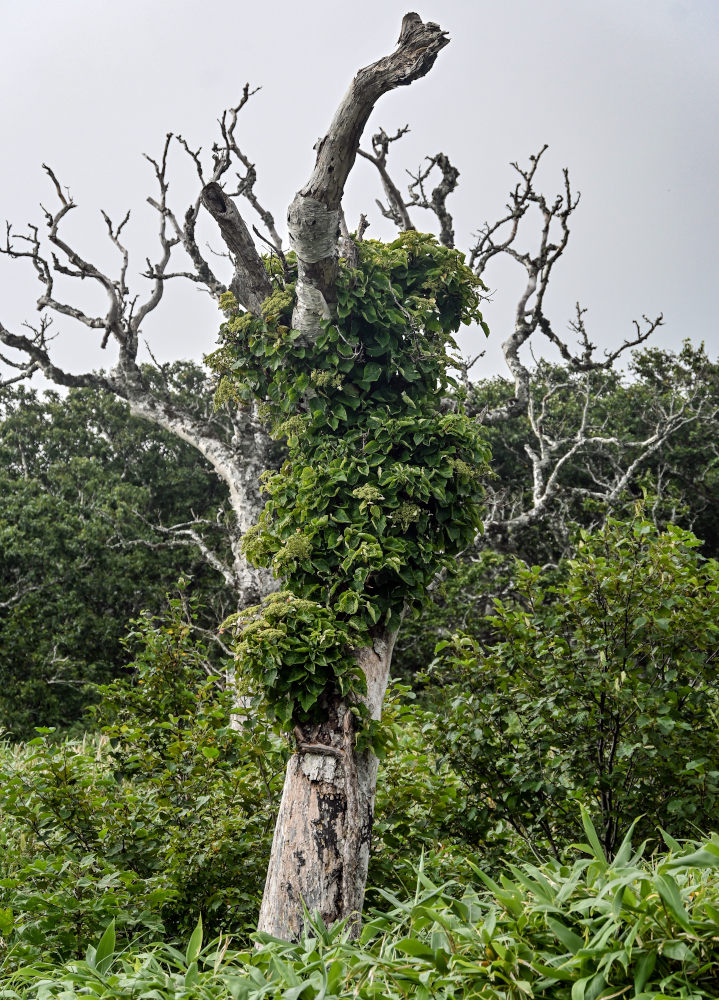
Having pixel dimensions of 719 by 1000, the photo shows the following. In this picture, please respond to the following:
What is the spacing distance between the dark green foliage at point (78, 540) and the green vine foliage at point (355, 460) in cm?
737

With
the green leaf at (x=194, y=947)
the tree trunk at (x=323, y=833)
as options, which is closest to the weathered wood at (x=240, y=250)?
the tree trunk at (x=323, y=833)

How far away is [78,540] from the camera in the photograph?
14398 millimetres

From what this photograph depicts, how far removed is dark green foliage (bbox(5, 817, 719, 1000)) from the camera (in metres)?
1.61

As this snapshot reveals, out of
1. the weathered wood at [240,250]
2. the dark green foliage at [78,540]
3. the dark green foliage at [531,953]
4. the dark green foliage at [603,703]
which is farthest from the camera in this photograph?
the dark green foliage at [78,540]

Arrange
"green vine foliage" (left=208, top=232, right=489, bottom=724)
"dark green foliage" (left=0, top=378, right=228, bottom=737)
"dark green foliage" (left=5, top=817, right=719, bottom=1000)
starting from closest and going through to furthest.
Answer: "dark green foliage" (left=5, top=817, right=719, bottom=1000), "green vine foliage" (left=208, top=232, right=489, bottom=724), "dark green foliage" (left=0, top=378, right=228, bottom=737)

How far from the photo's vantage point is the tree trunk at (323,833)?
378 cm

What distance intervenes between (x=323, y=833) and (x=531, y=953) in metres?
2.30

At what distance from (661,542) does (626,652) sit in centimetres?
59

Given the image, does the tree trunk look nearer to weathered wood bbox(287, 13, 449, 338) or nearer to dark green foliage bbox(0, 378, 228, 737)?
weathered wood bbox(287, 13, 449, 338)

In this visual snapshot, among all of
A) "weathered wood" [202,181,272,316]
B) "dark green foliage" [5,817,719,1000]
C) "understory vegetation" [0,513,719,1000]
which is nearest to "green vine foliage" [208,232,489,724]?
"weathered wood" [202,181,272,316]

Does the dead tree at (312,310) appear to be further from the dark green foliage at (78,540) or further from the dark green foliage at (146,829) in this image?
the dark green foliage at (78,540)

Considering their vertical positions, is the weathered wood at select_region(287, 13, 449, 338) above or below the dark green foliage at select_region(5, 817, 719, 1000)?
above

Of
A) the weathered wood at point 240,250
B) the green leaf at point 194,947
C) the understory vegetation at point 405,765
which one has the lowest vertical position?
the green leaf at point 194,947

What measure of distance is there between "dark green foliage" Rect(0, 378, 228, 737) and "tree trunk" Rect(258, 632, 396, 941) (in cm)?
825
